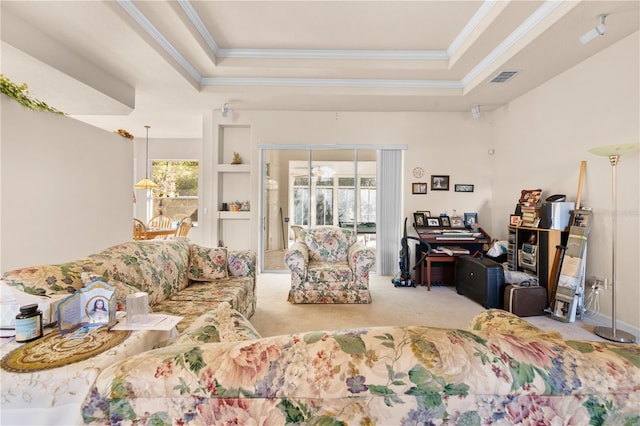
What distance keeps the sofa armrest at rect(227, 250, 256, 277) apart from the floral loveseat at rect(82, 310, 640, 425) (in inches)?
93.6

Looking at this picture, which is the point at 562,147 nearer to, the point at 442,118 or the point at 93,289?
the point at 442,118

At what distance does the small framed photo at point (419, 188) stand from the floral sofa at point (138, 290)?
3153 millimetres

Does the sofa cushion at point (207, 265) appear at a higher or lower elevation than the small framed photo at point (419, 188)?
lower

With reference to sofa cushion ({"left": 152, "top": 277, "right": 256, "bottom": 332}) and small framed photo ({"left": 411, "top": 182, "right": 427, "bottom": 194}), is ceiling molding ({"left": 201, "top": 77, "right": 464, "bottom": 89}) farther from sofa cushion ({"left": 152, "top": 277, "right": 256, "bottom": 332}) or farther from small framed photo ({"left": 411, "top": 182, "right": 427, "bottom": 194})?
sofa cushion ({"left": 152, "top": 277, "right": 256, "bottom": 332})

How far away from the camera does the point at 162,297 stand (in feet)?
7.52

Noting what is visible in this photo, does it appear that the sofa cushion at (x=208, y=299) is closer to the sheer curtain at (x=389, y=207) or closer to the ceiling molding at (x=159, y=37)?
the ceiling molding at (x=159, y=37)

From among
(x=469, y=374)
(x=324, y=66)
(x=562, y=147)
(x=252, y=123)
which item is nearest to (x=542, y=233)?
(x=562, y=147)

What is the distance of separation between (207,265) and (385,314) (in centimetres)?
193

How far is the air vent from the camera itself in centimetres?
357

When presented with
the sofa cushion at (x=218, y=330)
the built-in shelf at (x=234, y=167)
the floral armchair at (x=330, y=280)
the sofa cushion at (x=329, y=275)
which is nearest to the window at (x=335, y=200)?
the built-in shelf at (x=234, y=167)

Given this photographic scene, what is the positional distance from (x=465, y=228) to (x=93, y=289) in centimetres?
481

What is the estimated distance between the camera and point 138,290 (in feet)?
6.42

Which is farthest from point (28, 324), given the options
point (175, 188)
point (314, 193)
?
point (175, 188)

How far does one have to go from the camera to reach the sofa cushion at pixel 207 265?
2.82 metres
